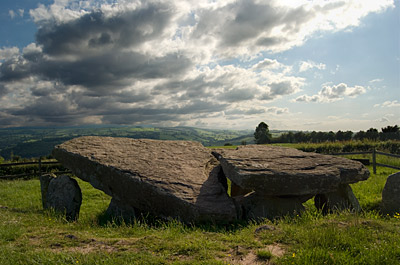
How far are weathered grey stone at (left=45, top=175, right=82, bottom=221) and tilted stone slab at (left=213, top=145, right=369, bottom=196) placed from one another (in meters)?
6.05

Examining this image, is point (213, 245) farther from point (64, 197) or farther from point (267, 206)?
point (64, 197)

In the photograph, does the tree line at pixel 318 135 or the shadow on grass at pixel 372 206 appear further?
the tree line at pixel 318 135

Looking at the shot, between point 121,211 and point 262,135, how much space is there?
6196cm

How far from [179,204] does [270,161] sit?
3.74 meters

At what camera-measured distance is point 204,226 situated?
7254mm

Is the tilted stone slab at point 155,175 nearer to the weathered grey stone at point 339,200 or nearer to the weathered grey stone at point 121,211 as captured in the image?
the weathered grey stone at point 121,211

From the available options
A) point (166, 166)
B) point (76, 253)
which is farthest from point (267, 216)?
point (76, 253)

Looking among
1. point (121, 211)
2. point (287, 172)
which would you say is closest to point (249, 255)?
point (287, 172)

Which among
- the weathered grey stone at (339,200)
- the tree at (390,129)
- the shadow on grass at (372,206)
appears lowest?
the shadow on grass at (372,206)

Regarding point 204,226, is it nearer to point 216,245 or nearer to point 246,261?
point 216,245

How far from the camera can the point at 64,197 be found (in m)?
10.1

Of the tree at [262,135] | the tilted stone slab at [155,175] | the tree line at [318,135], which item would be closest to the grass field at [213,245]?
the tilted stone slab at [155,175]

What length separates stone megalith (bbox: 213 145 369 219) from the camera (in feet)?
26.9

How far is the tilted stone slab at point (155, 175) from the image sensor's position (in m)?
7.86
